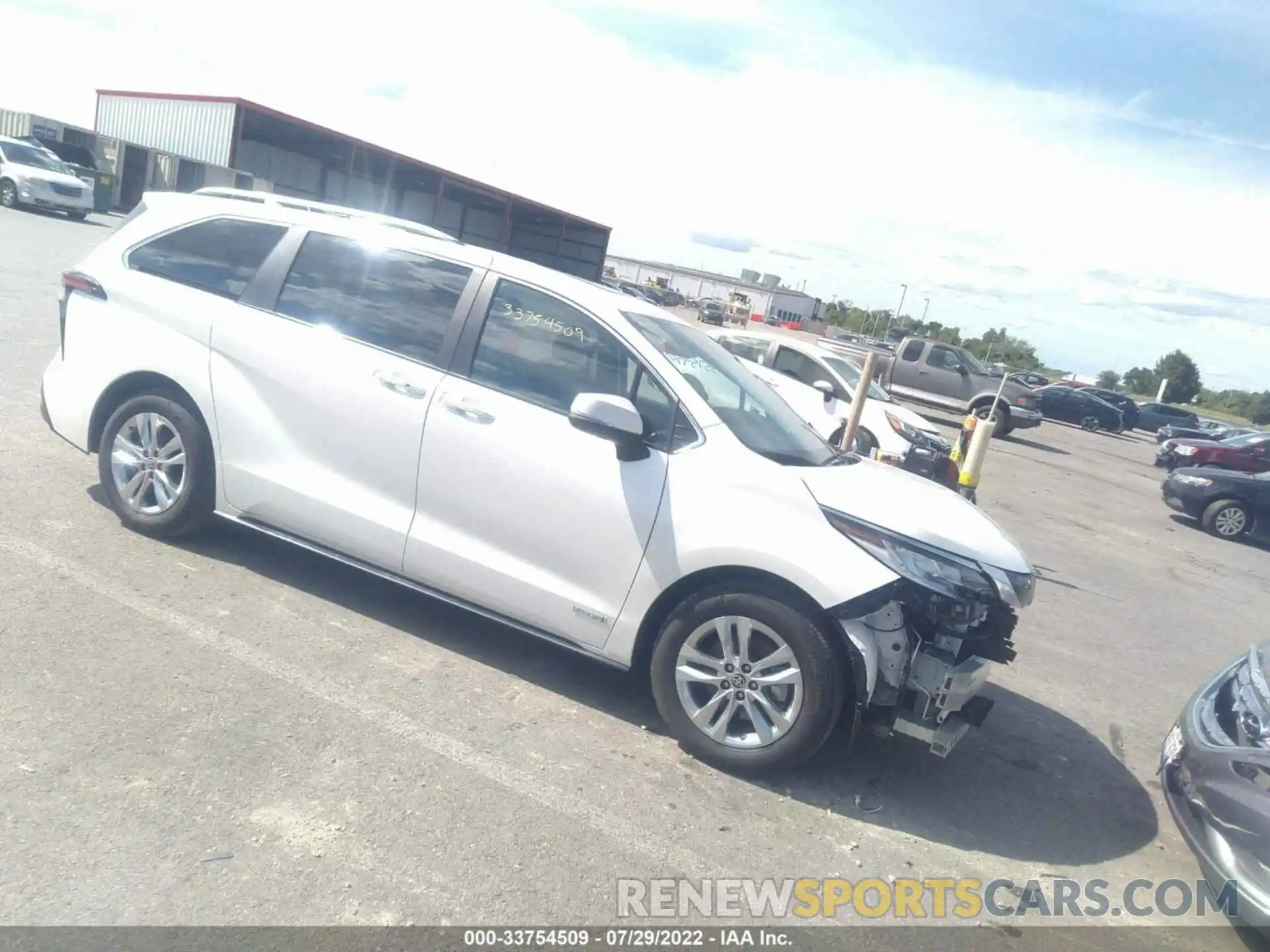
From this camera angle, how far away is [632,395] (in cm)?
451

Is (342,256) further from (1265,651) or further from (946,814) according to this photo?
(1265,651)

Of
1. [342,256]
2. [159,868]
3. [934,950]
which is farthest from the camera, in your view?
[342,256]

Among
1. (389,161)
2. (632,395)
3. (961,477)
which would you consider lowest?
(961,477)

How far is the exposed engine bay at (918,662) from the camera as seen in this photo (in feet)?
13.1

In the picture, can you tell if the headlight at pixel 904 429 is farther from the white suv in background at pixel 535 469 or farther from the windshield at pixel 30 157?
the windshield at pixel 30 157

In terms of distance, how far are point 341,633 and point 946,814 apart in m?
2.93

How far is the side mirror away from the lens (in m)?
4.20

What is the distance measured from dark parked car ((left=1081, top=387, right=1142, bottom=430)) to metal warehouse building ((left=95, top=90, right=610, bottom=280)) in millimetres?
24815

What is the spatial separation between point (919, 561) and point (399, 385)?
2.54m

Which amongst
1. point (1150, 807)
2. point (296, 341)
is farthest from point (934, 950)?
point (296, 341)

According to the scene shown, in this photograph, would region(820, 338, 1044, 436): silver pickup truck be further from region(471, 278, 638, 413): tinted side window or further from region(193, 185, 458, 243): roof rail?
region(471, 278, 638, 413): tinted side window

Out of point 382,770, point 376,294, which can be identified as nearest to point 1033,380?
point 376,294

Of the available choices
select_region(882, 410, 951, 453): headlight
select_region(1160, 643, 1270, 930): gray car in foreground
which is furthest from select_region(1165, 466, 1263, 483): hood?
select_region(1160, 643, 1270, 930): gray car in foreground

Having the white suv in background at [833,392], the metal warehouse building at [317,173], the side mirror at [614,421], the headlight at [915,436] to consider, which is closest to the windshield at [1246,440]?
the white suv in background at [833,392]
